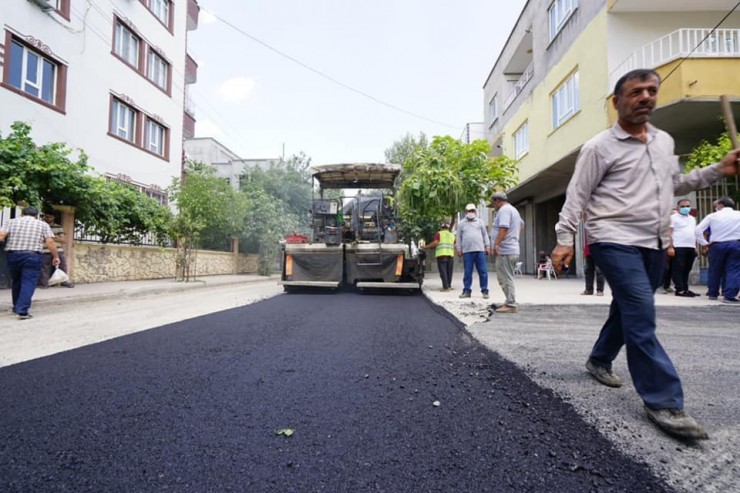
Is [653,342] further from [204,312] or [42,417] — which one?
[204,312]

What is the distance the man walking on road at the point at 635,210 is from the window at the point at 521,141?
578 inches

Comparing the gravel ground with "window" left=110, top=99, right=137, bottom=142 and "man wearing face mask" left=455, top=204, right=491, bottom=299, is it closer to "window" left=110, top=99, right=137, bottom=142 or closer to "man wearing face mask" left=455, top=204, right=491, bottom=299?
"man wearing face mask" left=455, top=204, right=491, bottom=299

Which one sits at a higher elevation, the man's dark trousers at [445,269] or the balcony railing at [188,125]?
the balcony railing at [188,125]

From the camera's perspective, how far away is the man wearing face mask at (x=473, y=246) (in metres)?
7.34

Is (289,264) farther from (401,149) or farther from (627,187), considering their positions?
(401,149)

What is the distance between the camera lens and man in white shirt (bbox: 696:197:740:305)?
20.9 feet

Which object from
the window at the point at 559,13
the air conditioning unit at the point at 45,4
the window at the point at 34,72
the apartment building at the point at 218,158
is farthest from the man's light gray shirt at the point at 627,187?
the apartment building at the point at 218,158

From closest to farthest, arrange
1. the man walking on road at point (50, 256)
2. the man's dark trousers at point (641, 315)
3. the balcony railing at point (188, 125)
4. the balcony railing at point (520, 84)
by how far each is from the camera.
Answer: the man's dark trousers at point (641, 315) < the man walking on road at point (50, 256) < the balcony railing at point (520, 84) < the balcony railing at point (188, 125)

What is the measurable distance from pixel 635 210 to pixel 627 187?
135 mm

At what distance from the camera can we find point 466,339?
4008 mm

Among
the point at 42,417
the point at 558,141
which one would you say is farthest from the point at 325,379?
the point at 558,141

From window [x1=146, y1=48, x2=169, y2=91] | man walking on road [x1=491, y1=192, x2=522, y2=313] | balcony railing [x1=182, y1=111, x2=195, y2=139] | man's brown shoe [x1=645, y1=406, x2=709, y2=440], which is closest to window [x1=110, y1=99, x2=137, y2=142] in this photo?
window [x1=146, y1=48, x2=169, y2=91]

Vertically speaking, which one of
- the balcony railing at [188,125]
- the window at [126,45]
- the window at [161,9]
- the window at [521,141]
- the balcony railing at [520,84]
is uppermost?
the window at [161,9]

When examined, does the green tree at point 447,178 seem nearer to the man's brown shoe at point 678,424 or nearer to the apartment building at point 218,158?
the man's brown shoe at point 678,424
